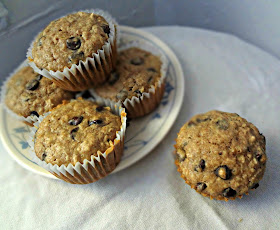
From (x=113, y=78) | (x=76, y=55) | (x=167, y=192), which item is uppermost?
(x=76, y=55)

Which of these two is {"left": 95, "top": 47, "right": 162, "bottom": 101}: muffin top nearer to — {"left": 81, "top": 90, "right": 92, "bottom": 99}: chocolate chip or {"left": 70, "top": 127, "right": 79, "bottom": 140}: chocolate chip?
{"left": 81, "top": 90, "right": 92, "bottom": 99}: chocolate chip

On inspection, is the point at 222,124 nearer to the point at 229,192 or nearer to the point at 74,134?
the point at 229,192

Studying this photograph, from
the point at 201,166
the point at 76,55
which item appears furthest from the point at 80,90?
the point at 201,166

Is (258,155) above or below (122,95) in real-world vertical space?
below

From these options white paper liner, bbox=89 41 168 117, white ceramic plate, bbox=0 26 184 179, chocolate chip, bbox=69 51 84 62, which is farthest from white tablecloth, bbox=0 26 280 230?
chocolate chip, bbox=69 51 84 62

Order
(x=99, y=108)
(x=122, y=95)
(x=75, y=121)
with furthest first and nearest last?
(x=122, y=95)
(x=99, y=108)
(x=75, y=121)

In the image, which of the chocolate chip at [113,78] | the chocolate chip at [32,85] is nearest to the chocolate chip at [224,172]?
the chocolate chip at [113,78]
